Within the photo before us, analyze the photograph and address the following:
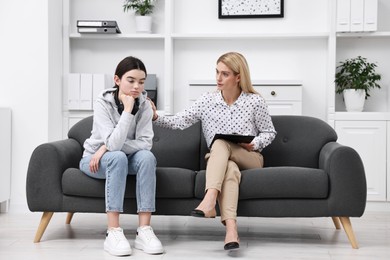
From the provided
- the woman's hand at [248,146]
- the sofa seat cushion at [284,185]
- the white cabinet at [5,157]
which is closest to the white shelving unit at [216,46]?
the white cabinet at [5,157]

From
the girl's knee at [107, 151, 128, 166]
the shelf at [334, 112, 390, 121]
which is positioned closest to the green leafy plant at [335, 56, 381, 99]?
the shelf at [334, 112, 390, 121]

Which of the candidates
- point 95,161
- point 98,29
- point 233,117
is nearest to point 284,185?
point 233,117

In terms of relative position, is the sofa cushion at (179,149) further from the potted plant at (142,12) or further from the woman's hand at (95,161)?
the potted plant at (142,12)

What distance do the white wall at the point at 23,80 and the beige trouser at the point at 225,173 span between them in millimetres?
1688

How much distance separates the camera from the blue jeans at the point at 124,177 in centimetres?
305

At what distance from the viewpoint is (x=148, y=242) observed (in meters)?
3.04

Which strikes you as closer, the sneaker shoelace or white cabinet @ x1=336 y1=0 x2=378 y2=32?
the sneaker shoelace

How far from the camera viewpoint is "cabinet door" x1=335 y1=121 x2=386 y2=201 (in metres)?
4.62

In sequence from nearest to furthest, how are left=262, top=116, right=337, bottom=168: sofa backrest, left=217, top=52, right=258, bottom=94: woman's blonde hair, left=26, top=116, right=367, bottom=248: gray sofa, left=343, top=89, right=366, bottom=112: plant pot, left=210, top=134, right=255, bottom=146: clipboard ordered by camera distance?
left=26, top=116, right=367, bottom=248: gray sofa
left=210, top=134, right=255, bottom=146: clipboard
left=217, top=52, right=258, bottom=94: woman's blonde hair
left=262, top=116, right=337, bottom=168: sofa backrest
left=343, top=89, right=366, bottom=112: plant pot

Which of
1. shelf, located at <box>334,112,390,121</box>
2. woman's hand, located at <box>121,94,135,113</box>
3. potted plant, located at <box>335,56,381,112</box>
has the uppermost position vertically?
potted plant, located at <box>335,56,381,112</box>

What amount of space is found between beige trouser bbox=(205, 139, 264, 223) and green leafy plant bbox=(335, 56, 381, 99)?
5.85ft

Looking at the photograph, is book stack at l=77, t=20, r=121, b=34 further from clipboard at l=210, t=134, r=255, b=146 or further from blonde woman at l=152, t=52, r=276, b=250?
clipboard at l=210, t=134, r=255, b=146

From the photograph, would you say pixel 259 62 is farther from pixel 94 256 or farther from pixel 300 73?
pixel 94 256

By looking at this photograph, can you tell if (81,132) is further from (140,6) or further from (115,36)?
(140,6)
